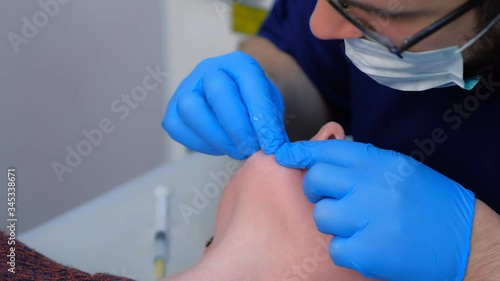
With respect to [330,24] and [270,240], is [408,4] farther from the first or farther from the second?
[270,240]

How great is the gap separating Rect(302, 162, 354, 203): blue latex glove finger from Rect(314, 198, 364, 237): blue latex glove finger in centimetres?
2

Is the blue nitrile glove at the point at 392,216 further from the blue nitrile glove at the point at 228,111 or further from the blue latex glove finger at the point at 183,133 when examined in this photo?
the blue latex glove finger at the point at 183,133

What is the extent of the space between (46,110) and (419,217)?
1107 mm

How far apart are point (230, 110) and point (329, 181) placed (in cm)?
26

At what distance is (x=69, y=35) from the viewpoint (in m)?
1.61

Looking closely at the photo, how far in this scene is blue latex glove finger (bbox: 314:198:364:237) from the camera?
0.86m

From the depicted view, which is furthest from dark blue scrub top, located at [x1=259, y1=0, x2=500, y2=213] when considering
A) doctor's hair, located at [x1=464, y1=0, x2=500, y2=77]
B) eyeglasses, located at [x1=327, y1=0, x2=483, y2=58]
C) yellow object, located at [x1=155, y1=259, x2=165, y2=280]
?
yellow object, located at [x1=155, y1=259, x2=165, y2=280]

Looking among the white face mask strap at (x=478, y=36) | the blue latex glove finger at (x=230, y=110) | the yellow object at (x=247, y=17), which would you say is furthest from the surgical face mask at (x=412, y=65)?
the yellow object at (x=247, y=17)

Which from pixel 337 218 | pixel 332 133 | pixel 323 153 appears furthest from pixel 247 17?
pixel 337 218

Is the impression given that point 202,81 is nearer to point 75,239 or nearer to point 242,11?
point 75,239

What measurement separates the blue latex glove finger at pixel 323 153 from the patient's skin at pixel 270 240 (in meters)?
0.02

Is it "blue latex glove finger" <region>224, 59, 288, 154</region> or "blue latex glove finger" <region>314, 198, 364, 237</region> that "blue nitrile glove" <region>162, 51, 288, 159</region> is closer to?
"blue latex glove finger" <region>224, 59, 288, 154</region>

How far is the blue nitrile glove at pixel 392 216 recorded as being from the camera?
849 millimetres

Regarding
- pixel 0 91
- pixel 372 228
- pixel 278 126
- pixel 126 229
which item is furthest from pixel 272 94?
pixel 0 91
